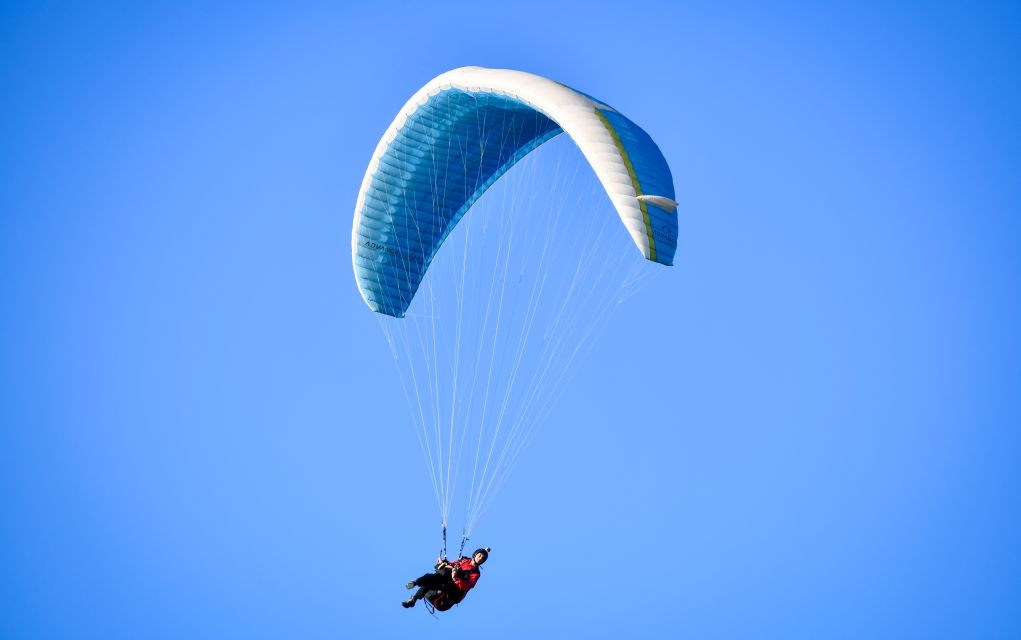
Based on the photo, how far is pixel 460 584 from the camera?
1695 centimetres

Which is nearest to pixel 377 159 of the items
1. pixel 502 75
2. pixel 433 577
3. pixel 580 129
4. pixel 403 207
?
pixel 403 207

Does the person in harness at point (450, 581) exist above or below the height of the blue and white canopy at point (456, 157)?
below

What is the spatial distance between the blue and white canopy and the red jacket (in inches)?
152

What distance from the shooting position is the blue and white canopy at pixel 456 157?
16.8m

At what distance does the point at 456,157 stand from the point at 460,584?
5486 mm

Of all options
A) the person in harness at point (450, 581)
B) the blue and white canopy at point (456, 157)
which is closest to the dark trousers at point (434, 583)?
the person in harness at point (450, 581)

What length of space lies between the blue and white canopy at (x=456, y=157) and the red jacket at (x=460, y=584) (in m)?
3.87

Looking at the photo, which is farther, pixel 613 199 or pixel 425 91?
pixel 425 91

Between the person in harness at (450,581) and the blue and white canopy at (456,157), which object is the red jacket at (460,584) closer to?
the person in harness at (450,581)

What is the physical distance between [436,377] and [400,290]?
6.41 feet

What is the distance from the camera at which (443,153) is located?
1966cm

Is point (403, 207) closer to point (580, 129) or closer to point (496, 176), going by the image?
point (496, 176)

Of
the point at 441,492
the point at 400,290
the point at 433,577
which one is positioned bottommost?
the point at 433,577

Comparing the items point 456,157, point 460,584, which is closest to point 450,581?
point 460,584
